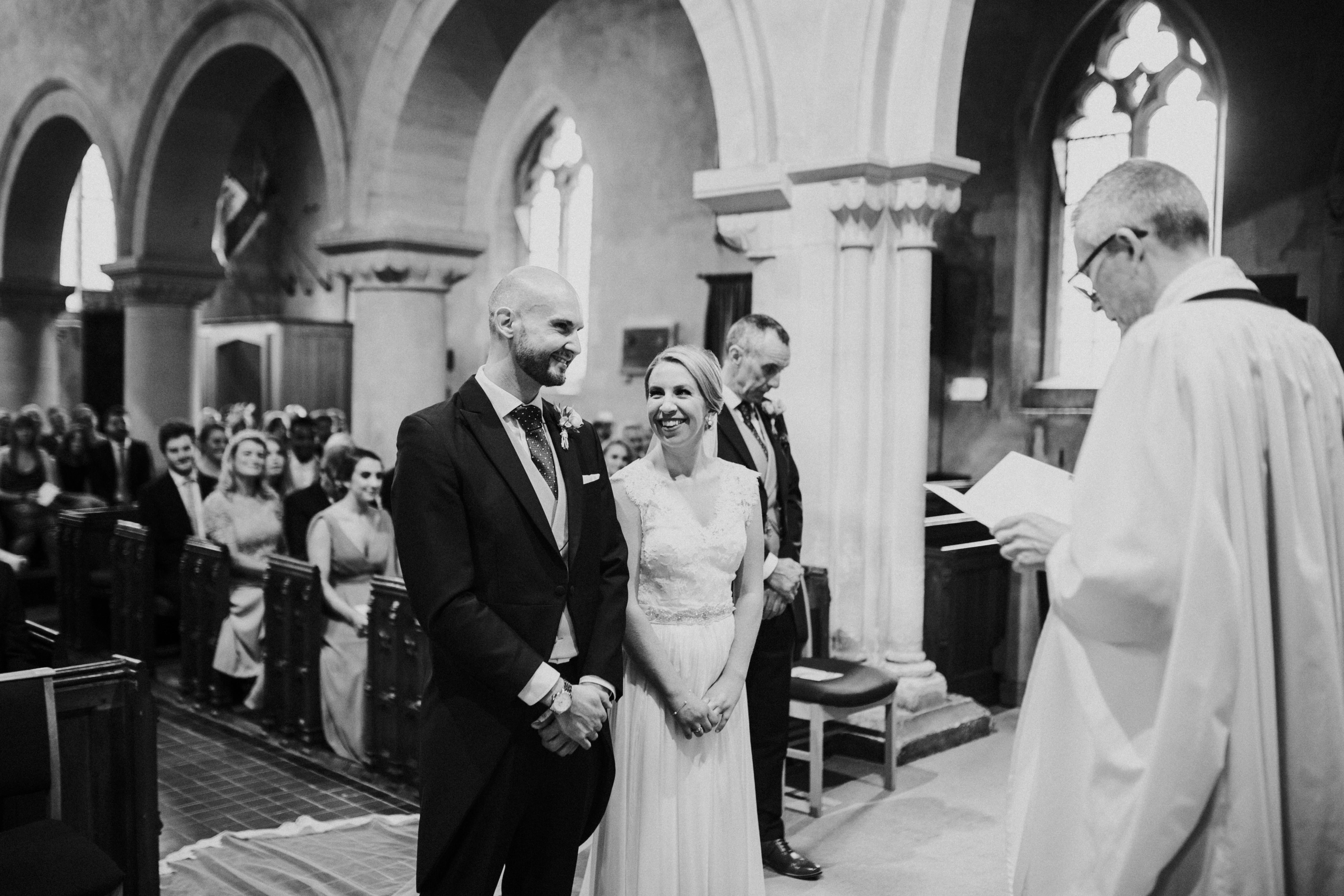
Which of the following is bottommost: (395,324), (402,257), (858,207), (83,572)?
(83,572)

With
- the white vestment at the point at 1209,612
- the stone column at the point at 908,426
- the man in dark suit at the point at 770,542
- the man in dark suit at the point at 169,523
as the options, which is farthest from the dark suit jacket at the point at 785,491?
the man in dark suit at the point at 169,523

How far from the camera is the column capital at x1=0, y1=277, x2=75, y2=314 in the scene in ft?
44.1

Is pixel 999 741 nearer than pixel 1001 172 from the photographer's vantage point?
Yes

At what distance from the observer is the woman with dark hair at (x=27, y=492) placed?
8.63 metres

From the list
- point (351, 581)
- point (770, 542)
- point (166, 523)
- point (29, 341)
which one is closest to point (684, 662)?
point (770, 542)

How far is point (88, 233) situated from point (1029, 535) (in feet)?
67.2

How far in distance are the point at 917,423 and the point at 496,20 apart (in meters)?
4.20

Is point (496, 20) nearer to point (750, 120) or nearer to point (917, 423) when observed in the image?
point (750, 120)

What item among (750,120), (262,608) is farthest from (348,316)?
(750,120)

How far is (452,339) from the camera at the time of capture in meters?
14.1

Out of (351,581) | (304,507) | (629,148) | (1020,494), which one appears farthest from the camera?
(629,148)

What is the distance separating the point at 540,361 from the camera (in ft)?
8.72

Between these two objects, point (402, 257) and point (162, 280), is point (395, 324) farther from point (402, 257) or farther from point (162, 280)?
point (162, 280)

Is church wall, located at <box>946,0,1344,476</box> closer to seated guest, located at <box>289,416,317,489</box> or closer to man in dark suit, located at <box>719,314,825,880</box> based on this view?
seated guest, located at <box>289,416,317,489</box>
